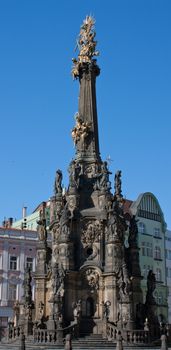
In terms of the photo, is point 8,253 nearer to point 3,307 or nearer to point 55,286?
point 3,307

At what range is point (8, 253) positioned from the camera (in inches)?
2160

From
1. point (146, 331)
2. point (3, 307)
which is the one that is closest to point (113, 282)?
point (146, 331)

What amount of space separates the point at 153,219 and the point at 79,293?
34.8m

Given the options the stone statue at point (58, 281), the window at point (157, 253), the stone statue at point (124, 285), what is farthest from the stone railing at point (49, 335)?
the window at point (157, 253)

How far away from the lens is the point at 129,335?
2967cm

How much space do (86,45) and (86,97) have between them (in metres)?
3.97

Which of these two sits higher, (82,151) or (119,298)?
(82,151)

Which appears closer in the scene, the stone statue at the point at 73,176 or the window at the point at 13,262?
the stone statue at the point at 73,176

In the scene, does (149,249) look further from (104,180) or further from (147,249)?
(104,180)

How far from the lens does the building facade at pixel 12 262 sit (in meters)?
52.6

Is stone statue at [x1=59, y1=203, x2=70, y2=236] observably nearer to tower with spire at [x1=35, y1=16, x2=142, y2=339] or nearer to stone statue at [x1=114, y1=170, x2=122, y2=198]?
tower with spire at [x1=35, y1=16, x2=142, y2=339]

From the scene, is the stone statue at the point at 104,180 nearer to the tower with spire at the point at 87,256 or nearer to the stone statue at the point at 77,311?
the tower with spire at the point at 87,256

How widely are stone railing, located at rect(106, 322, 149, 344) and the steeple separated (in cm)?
1153

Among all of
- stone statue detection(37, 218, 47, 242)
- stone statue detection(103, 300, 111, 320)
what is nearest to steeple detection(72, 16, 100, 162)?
stone statue detection(37, 218, 47, 242)
